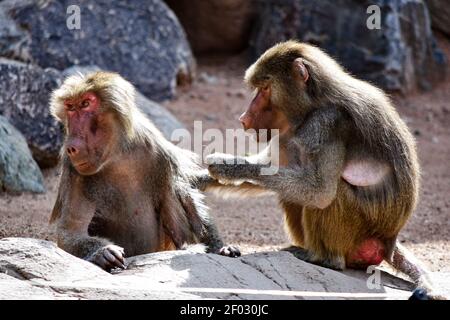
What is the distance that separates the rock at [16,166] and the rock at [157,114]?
133 centimetres

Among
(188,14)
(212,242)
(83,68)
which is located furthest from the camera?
(188,14)

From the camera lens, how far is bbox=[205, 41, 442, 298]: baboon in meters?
4.82

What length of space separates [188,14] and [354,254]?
7.45 metres

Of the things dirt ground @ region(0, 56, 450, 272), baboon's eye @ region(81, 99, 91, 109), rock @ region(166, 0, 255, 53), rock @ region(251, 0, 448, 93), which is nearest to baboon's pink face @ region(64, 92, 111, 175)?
baboon's eye @ region(81, 99, 91, 109)

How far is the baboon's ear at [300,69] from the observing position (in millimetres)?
4934

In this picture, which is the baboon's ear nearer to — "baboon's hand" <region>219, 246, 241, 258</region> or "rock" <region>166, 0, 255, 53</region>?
"baboon's hand" <region>219, 246, 241, 258</region>

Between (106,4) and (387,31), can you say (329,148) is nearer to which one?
(106,4)

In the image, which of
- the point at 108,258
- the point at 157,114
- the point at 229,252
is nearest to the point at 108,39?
the point at 157,114

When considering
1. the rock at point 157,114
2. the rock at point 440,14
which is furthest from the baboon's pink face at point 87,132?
the rock at point 440,14

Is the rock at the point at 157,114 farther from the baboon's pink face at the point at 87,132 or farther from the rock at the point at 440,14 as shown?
the rock at the point at 440,14

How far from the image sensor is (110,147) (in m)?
4.79

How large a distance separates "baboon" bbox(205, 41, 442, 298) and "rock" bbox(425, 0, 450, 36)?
7.19 metres

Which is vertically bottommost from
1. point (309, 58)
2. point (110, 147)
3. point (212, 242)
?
point (212, 242)
